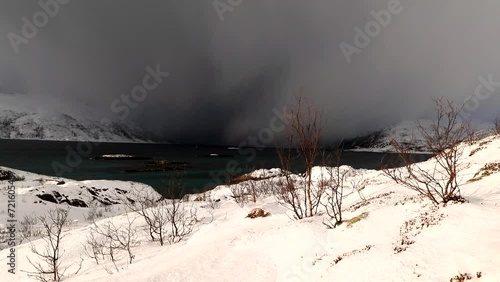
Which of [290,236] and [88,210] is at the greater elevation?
[88,210]

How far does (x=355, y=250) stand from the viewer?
22.3 feet

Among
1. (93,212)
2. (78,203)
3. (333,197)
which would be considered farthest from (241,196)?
(78,203)

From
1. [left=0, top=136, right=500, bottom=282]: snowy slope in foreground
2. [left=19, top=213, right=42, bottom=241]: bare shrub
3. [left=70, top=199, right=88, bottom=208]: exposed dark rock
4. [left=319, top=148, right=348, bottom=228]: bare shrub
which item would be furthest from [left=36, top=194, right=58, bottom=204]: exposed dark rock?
[left=319, top=148, right=348, bottom=228]: bare shrub

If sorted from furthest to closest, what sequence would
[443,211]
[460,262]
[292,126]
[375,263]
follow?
[292,126] < [443,211] < [375,263] < [460,262]

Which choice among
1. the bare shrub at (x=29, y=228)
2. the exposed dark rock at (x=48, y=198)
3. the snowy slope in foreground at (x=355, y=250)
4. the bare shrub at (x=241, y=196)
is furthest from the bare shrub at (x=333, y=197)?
the exposed dark rock at (x=48, y=198)

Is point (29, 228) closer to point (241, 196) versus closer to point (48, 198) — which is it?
point (48, 198)

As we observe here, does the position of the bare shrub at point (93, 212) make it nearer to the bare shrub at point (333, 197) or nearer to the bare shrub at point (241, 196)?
the bare shrub at point (241, 196)

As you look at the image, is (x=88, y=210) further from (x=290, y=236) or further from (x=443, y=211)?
(x=443, y=211)

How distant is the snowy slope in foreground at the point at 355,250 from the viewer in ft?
17.0

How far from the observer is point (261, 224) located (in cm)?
1170

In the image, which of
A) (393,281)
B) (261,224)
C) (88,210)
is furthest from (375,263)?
(88,210)

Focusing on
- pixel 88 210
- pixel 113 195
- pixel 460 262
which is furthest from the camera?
pixel 113 195

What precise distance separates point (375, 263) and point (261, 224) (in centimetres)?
628

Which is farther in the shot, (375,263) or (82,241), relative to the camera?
(82,241)
